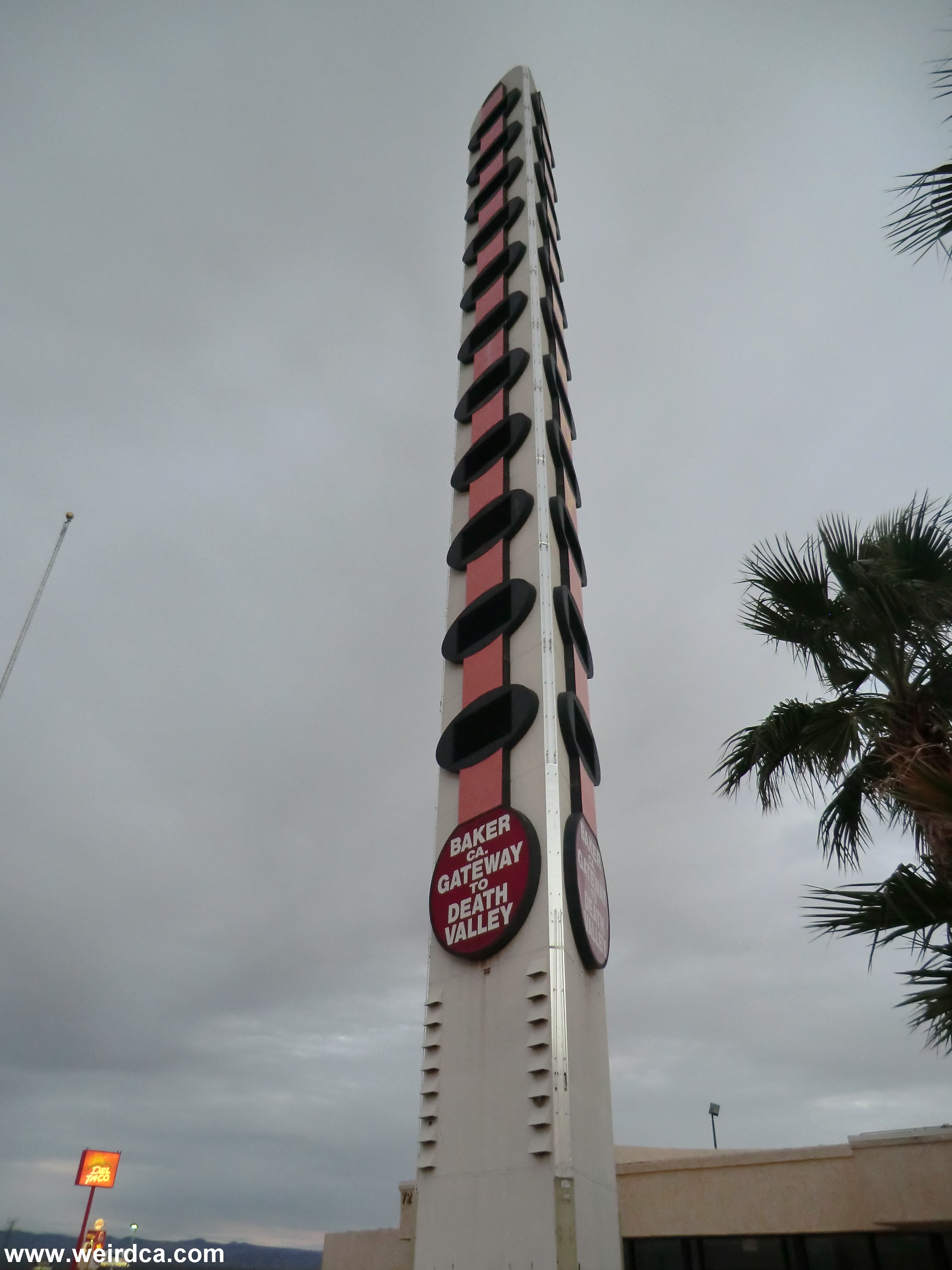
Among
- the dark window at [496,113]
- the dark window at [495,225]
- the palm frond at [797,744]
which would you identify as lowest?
the palm frond at [797,744]

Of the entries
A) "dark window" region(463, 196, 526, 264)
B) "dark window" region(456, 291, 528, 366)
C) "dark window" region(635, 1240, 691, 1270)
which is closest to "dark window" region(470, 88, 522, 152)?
"dark window" region(463, 196, 526, 264)

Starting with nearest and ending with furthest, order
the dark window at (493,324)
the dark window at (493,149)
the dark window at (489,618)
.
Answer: the dark window at (489,618)
the dark window at (493,324)
the dark window at (493,149)

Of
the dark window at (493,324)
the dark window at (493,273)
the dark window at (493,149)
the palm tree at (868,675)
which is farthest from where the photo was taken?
the dark window at (493,149)

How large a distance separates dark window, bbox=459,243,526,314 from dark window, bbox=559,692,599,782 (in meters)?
17.2

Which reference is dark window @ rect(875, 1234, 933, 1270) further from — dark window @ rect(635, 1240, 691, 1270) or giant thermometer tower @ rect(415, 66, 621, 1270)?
giant thermometer tower @ rect(415, 66, 621, 1270)

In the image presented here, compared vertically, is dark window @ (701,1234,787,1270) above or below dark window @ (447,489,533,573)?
below

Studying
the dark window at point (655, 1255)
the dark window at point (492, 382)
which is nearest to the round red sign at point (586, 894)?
the dark window at point (655, 1255)

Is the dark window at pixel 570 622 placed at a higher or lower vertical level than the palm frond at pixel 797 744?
higher

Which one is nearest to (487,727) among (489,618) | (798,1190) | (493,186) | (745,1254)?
(489,618)

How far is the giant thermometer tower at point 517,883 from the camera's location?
1436 centimetres

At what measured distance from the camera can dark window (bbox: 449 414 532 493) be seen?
24.7 meters

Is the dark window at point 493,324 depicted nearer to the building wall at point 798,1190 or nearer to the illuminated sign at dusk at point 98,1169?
the building wall at point 798,1190

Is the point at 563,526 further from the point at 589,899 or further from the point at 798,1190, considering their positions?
the point at 798,1190

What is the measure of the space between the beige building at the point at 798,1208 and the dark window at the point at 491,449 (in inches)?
697
